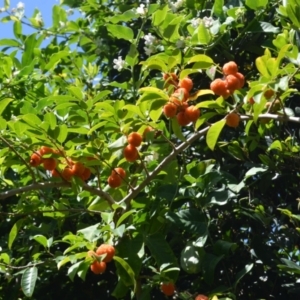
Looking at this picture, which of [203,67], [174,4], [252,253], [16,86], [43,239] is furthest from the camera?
[174,4]

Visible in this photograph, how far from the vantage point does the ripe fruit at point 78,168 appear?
207 centimetres

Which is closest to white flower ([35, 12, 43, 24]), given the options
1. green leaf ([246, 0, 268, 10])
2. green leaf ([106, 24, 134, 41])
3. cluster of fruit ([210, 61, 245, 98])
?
green leaf ([106, 24, 134, 41])

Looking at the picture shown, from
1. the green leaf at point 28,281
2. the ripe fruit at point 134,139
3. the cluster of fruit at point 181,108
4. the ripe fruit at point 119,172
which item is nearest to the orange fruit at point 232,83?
the cluster of fruit at point 181,108

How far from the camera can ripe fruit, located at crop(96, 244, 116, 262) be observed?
6.04ft

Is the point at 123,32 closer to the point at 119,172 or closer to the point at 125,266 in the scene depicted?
the point at 119,172

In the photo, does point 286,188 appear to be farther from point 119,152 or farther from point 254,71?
point 119,152

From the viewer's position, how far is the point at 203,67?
1.99 m

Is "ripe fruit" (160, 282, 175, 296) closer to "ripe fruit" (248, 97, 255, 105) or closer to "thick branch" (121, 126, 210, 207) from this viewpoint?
"thick branch" (121, 126, 210, 207)

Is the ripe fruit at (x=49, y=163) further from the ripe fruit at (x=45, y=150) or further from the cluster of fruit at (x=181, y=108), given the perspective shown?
the cluster of fruit at (x=181, y=108)

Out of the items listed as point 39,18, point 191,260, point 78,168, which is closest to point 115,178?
point 78,168

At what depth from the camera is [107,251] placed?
1843 millimetres

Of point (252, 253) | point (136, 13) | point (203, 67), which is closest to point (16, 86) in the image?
point (136, 13)

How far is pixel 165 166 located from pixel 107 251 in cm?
35

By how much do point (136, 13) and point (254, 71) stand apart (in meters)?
0.53
